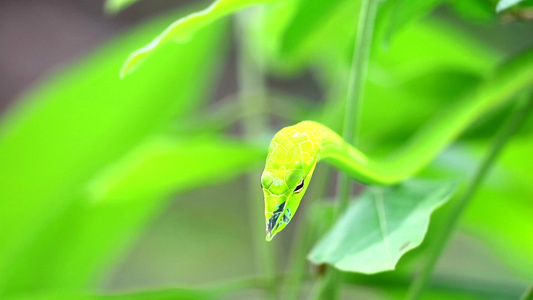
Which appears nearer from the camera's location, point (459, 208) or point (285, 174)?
point (285, 174)

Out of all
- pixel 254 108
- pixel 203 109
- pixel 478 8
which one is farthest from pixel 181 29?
pixel 203 109

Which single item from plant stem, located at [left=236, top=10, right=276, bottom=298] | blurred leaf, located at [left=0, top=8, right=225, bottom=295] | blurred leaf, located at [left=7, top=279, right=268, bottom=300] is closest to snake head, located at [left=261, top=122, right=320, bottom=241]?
blurred leaf, located at [left=7, top=279, right=268, bottom=300]

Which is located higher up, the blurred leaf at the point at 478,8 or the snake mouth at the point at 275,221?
the blurred leaf at the point at 478,8

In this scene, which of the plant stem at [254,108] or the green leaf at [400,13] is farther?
the plant stem at [254,108]

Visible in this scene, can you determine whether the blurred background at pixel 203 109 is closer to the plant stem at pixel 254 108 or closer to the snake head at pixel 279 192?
the plant stem at pixel 254 108

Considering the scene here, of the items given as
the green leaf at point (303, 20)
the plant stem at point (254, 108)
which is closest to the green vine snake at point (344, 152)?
the green leaf at point (303, 20)

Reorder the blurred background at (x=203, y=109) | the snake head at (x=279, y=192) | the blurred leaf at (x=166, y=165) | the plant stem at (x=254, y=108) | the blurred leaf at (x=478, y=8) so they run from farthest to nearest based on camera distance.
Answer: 1. the blurred background at (x=203, y=109)
2. the plant stem at (x=254, y=108)
3. the blurred leaf at (x=166, y=165)
4. the blurred leaf at (x=478, y=8)
5. the snake head at (x=279, y=192)

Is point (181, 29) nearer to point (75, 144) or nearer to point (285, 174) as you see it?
point (285, 174)

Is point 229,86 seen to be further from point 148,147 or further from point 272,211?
point 272,211
